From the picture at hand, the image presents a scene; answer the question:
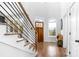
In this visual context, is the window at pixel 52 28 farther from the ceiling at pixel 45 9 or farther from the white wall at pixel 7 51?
the white wall at pixel 7 51

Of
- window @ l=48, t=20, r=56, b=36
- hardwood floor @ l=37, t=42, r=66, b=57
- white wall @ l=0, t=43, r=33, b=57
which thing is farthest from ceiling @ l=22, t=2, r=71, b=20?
white wall @ l=0, t=43, r=33, b=57

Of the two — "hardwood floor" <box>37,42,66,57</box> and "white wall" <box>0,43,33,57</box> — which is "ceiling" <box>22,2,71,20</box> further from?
"white wall" <box>0,43,33,57</box>

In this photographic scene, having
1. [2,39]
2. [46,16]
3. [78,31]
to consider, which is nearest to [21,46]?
[2,39]

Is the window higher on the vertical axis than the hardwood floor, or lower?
higher

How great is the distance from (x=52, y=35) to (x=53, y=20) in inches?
57.1

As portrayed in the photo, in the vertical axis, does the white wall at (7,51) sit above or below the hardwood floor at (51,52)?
above

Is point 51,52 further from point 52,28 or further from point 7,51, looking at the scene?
point 52,28

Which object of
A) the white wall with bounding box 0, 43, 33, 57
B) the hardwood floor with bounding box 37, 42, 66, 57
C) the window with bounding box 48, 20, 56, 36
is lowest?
the hardwood floor with bounding box 37, 42, 66, 57

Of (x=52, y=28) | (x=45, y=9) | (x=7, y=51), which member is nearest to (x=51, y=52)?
(x=7, y=51)

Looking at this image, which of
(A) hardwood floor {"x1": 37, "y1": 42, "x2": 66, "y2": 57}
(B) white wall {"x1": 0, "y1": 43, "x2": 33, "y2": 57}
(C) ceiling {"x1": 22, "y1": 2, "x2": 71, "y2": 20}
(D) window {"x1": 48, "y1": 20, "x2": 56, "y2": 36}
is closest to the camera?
(B) white wall {"x1": 0, "y1": 43, "x2": 33, "y2": 57}

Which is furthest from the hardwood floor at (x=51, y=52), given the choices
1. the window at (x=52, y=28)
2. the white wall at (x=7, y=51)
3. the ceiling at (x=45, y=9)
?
the window at (x=52, y=28)

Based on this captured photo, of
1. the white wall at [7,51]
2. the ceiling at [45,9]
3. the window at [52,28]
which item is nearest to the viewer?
the white wall at [7,51]

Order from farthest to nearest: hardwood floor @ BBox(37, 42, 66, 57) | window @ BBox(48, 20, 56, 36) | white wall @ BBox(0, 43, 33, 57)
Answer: window @ BBox(48, 20, 56, 36)
hardwood floor @ BBox(37, 42, 66, 57)
white wall @ BBox(0, 43, 33, 57)

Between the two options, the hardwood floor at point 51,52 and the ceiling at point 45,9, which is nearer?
the hardwood floor at point 51,52
